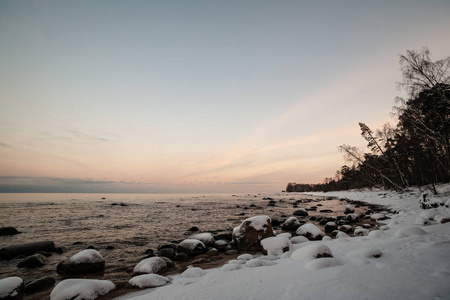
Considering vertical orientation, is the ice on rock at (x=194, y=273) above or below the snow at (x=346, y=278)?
below

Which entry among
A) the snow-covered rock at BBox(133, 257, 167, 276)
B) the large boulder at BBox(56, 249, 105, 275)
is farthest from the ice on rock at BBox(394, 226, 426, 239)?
the large boulder at BBox(56, 249, 105, 275)

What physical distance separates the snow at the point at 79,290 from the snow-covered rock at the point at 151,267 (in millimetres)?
1278

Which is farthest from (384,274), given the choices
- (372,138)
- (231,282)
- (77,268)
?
(372,138)

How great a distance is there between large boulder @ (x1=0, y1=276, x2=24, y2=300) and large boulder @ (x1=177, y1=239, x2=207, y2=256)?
5111 millimetres

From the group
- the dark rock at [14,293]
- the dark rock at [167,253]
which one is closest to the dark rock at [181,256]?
the dark rock at [167,253]

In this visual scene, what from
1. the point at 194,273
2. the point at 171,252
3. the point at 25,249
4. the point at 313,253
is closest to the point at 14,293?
the point at 194,273

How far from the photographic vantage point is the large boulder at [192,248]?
859 cm

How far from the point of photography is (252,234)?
8766 mm

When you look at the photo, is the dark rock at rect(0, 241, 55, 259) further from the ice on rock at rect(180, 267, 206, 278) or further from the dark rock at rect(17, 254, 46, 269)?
the ice on rock at rect(180, 267, 206, 278)

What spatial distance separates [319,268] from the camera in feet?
13.5

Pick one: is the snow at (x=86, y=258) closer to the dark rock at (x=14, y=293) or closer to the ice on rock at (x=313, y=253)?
the dark rock at (x=14, y=293)

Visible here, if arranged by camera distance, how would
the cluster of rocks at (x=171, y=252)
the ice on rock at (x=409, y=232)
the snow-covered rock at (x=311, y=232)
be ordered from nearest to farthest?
the cluster of rocks at (x=171, y=252), the ice on rock at (x=409, y=232), the snow-covered rock at (x=311, y=232)

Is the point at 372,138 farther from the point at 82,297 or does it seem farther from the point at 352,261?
the point at 82,297

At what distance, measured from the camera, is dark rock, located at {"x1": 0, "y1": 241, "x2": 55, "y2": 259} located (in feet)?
28.2
